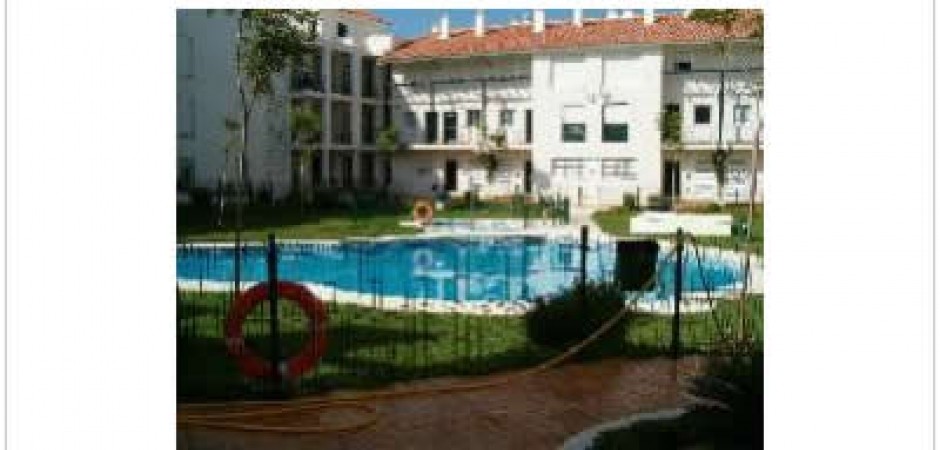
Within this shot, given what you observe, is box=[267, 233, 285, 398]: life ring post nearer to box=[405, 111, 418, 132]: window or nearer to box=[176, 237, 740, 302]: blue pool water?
box=[176, 237, 740, 302]: blue pool water

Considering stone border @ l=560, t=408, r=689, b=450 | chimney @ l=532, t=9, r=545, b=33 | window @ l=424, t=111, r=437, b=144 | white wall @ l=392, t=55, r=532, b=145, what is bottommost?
stone border @ l=560, t=408, r=689, b=450

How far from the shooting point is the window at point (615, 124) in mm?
29195

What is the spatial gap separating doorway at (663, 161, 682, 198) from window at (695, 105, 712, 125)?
1419 millimetres

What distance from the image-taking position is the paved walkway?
5.26m

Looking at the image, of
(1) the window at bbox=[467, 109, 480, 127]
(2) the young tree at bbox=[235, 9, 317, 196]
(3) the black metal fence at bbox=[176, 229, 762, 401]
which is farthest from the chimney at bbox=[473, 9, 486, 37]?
(3) the black metal fence at bbox=[176, 229, 762, 401]

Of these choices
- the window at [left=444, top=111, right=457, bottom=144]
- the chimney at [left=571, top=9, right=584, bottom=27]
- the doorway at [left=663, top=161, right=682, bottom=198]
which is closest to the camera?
the doorway at [left=663, top=161, right=682, bottom=198]

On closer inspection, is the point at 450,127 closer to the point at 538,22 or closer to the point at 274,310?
the point at 538,22

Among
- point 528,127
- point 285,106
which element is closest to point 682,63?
point 528,127

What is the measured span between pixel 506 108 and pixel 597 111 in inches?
Result: 142

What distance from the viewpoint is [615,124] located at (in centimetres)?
2938

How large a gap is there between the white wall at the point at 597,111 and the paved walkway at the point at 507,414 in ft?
72.8

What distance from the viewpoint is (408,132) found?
33.8 meters
